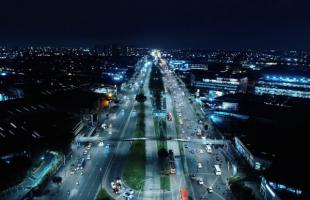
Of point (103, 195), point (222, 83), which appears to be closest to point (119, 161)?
point (103, 195)

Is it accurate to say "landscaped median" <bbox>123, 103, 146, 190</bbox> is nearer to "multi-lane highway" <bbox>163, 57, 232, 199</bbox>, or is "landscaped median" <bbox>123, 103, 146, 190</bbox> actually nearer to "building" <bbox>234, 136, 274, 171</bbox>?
"multi-lane highway" <bbox>163, 57, 232, 199</bbox>

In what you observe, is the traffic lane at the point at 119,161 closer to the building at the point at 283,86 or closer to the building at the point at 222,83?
the building at the point at 222,83

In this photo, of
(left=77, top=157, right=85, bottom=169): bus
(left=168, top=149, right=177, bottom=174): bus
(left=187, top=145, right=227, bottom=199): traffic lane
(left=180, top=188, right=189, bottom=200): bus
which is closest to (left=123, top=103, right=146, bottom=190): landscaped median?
(left=168, top=149, right=177, bottom=174): bus

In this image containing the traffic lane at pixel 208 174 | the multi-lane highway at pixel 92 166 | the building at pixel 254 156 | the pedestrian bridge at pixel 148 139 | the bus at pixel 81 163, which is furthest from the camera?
the pedestrian bridge at pixel 148 139

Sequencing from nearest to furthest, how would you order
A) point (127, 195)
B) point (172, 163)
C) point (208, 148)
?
1. point (127, 195)
2. point (172, 163)
3. point (208, 148)

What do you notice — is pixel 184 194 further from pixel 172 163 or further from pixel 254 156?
pixel 254 156

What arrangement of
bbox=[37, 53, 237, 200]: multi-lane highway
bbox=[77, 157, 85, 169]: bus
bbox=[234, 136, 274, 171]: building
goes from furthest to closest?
bbox=[77, 157, 85, 169]: bus → bbox=[234, 136, 274, 171]: building → bbox=[37, 53, 237, 200]: multi-lane highway

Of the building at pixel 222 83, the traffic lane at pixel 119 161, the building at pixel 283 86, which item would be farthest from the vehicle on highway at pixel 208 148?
the building at pixel 222 83

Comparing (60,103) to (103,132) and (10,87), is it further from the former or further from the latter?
(10,87)
